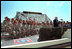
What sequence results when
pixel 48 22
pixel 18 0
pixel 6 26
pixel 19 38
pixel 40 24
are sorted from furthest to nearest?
pixel 48 22 → pixel 40 24 → pixel 19 38 → pixel 6 26 → pixel 18 0

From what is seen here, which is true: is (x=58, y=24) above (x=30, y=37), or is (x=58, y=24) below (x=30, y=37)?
above

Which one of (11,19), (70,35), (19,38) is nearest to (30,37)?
(19,38)

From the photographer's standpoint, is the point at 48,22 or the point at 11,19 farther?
the point at 48,22

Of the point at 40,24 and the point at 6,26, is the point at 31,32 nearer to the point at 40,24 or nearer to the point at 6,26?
the point at 40,24

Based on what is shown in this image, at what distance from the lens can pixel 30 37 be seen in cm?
618

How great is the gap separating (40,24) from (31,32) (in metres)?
0.72

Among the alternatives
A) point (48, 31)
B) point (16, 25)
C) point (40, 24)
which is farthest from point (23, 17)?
point (48, 31)

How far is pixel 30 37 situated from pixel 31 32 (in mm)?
317

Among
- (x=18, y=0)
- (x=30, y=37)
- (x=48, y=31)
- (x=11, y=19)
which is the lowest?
(x=30, y=37)

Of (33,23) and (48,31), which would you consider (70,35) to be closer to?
(48,31)

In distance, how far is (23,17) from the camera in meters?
6.01

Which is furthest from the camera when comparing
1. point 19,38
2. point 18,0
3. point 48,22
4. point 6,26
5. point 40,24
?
point 48,22

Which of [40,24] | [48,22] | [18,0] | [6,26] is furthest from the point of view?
[48,22]

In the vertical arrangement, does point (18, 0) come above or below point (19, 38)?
above
